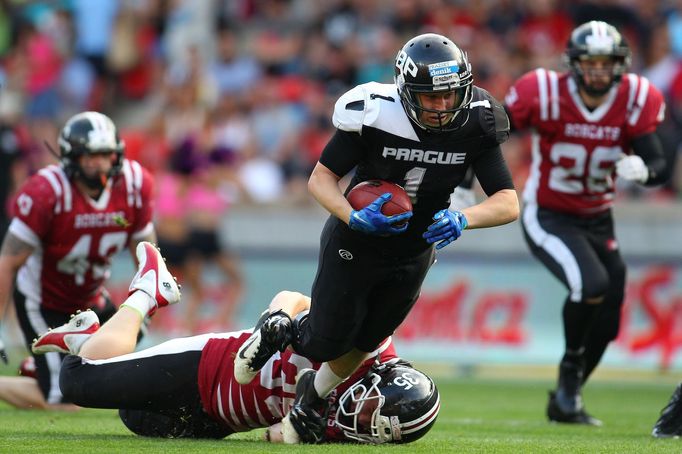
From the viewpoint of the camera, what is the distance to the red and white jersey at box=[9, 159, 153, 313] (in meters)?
7.49

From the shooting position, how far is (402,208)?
555 centimetres

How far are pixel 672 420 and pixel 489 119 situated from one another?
6.23ft

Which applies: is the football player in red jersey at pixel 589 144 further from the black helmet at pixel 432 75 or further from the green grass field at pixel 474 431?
the black helmet at pixel 432 75

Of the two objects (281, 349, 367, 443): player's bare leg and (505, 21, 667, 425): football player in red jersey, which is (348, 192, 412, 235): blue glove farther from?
(505, 21, 667, 425): football player in red jersey

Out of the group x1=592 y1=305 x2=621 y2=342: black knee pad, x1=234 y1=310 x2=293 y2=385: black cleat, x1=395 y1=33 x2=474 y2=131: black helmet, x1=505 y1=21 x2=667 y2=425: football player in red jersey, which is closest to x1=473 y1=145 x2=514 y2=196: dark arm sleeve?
x1=395 y1=33 x2=474 y2=131: black helmet

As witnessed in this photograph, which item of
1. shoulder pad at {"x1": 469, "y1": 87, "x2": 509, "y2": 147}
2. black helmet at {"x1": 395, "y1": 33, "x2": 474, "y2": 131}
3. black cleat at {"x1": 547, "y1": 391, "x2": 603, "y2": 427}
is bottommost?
black cleat at {"x1": 547, "y1": 391, "x2": 603, "y2": 427}

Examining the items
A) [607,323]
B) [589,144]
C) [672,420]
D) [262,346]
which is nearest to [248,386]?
[262,346]

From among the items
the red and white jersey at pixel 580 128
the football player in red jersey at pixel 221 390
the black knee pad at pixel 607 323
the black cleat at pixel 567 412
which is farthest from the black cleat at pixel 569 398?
the football player in red jersey at pixel 221 390

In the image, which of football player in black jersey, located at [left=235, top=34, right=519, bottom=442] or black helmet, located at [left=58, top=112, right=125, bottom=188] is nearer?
football player in black jersey, located at [left=235, top=34, right=519, bottom=442]

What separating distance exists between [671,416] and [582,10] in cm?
770

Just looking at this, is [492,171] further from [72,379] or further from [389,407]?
[72,379]

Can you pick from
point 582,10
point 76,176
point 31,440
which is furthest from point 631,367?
point 31,440

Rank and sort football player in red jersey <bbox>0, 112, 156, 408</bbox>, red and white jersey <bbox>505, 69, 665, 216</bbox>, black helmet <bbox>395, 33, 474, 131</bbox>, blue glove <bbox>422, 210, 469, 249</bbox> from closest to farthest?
blue glove <bbox>422, 210, 469, 249</bbox>, black helmet <bbox>395, 33, 474, 131</bbox>, football player in red jersey <bbox>0, 112, 156, 408</bbox>, red and white jersey <bbox>505, 69, 665, 216</bbox>

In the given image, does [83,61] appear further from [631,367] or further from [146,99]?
[631,367]
